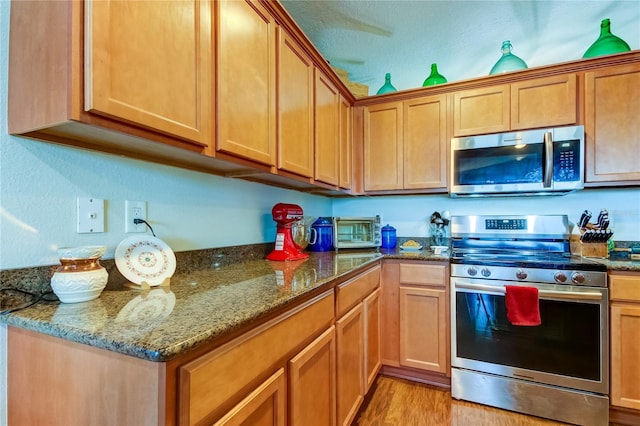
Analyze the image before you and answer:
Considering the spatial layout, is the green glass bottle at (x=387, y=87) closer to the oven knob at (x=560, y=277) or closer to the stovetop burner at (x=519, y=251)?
the stovetop burner at (x=519, y=251)

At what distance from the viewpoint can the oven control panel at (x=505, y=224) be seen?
2.16 meters

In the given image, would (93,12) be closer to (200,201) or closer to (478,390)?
(200,201)

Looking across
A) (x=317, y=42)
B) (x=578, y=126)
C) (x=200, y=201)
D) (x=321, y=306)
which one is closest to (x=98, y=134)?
(x=200, y=201)

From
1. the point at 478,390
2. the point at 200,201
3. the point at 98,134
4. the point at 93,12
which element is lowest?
the point at 478,390

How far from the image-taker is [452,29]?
6.40 feet

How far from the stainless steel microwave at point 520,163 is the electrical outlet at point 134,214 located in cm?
A: 200

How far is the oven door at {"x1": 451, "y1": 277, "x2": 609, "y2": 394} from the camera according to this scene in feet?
5.23

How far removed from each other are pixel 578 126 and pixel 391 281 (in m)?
1.58

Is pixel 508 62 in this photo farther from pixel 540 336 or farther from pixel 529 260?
pixel 540 336

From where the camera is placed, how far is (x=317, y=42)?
2141 mm

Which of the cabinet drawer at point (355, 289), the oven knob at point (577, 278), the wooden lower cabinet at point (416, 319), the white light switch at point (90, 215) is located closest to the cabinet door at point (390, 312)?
the wooden lower cabinet at point (416, 319)

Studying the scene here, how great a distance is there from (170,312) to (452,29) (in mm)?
2292

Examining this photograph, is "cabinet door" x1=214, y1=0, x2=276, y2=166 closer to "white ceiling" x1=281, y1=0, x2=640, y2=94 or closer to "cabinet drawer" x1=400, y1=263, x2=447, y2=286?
"white ceiling" x1=281, y1=0, x2=640, y2=94

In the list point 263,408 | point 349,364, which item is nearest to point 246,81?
point 263,408
